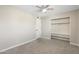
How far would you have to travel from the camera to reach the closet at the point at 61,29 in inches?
168

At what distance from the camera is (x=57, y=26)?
4.58 metres

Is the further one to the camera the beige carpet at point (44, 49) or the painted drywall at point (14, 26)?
the painted drywall at point (14, 26)

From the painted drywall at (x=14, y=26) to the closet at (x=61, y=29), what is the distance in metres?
1.28

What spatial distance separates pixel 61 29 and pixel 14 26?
7.88 feet

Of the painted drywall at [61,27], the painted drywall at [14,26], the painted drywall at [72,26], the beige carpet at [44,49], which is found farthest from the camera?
the painted drywall at [61,27]

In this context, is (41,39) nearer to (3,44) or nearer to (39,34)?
(39,34)

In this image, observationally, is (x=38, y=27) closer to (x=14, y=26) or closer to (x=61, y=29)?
(x=61, y=29)

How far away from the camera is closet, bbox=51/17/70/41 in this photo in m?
4.27

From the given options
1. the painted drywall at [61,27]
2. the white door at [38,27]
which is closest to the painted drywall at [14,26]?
the white door at [38,27]

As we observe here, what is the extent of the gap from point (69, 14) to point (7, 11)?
2907 mm

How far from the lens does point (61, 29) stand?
4328 mm

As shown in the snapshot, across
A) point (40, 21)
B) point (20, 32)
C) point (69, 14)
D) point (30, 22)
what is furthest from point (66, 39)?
point (20, 32)

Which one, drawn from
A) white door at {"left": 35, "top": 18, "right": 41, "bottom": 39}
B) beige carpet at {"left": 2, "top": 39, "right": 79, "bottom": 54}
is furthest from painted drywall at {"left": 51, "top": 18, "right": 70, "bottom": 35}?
beige carpet at {"left": 2, "top": 39, "right": 79, "bottom": 54}

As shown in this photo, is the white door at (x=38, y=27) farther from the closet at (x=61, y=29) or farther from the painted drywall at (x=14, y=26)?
the closet at (x=61, y=29)
